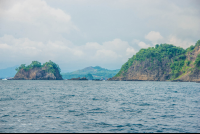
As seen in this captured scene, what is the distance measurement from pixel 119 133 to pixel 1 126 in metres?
12.4

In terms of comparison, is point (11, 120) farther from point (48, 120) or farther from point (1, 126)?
point (48, 120)

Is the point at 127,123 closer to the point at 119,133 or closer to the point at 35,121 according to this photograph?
the point at 119,133

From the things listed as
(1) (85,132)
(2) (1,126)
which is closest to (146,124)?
(1) (85,132)

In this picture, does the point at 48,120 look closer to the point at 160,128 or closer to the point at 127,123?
the point at 127,123

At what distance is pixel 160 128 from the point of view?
68.3ft

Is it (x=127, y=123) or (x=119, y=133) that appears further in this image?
(x=127, y=123)

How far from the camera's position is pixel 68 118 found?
2550 cm

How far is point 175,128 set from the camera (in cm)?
2089

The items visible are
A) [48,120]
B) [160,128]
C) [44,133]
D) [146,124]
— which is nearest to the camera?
[44,133]

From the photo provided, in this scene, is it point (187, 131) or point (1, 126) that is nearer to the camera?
point (187, 131)

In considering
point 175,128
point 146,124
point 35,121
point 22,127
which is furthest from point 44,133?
point 175,128

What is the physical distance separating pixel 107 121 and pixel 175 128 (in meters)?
7.53

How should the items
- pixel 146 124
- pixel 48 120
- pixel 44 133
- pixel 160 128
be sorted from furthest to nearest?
pixel 48 120
pixel 146 124
pixel 160 128
pixel 44 133

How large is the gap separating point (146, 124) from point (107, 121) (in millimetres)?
4499
